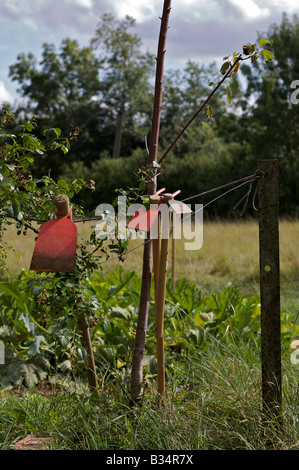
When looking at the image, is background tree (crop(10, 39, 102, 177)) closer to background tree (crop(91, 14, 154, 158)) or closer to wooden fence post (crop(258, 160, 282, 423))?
background tree (crop(91, 14, 154, 158))

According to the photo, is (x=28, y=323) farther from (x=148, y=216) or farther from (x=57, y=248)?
(x=148, y=216)

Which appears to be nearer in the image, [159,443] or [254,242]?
[159,443]

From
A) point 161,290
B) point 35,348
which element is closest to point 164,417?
point 161,290

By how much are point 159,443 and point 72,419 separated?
0.48 metres

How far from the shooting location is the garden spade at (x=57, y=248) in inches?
75.1

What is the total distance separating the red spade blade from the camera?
6.26ft

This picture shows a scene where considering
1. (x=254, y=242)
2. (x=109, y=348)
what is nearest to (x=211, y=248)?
(x=254, y=242)

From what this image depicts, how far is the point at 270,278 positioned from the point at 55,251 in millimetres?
832

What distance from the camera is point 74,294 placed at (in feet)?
7.42

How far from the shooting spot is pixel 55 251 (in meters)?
1.92

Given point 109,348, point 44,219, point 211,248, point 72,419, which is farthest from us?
point 211,248

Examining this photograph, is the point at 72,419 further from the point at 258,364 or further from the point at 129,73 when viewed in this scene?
the point at 129,73

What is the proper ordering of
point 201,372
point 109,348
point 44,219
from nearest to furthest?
point 44,219
point 201,372
point 109,348

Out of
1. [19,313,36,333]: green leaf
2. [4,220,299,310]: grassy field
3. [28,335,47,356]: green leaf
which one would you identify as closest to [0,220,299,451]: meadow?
[28,335,47,356]: green leaf
